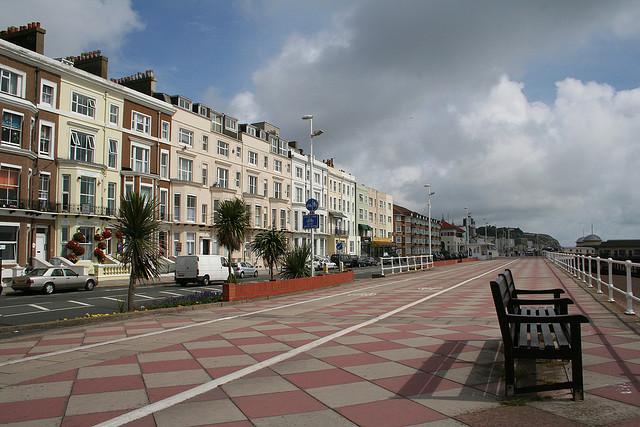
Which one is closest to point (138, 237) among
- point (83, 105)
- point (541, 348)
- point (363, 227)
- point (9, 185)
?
point (541, 348)

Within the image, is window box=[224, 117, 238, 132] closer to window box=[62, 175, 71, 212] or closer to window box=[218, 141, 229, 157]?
window box=[218, 141, 229, 157]

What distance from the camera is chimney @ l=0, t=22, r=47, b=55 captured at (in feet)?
119

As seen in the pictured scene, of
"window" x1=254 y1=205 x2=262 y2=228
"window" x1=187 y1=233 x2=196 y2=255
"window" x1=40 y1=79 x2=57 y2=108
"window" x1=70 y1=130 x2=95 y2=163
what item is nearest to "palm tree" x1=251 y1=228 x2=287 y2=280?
"window" x1=70 y1=130 x2=95 y2=163

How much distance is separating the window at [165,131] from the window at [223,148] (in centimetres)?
706

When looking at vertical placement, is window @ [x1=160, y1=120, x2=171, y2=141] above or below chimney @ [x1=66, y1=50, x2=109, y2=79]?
below

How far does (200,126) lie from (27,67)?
18.4 metres

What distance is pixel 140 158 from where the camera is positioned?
4416 cm

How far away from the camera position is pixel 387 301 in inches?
602

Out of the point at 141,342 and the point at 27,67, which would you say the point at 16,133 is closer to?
the point at 27,67

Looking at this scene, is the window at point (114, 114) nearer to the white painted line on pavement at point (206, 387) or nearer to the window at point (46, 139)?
the window at point (46, 139)

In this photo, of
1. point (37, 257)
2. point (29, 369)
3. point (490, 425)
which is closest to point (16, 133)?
point (37, 257)

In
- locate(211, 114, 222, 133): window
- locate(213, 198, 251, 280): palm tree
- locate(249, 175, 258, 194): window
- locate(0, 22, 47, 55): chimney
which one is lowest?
locate(213, 198, 251, 280): palm tree

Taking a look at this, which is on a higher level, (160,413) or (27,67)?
(27,67)

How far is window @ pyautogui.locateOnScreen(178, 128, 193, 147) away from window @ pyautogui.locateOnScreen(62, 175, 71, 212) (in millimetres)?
13118
